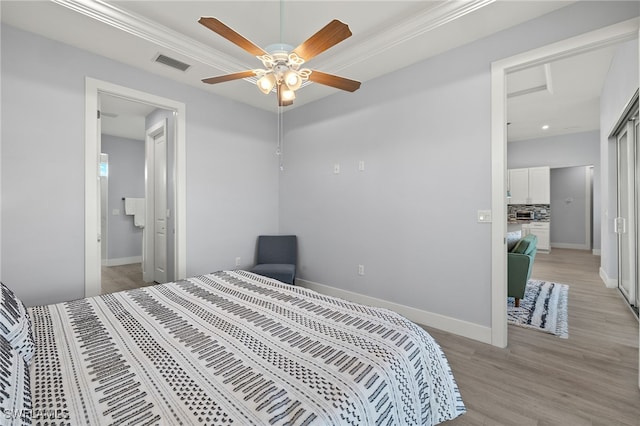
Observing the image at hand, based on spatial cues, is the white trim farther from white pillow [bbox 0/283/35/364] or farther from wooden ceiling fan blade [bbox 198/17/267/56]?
white pillow [bbox 0/283/35/364]

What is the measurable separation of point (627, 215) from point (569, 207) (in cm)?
491

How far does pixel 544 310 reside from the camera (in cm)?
322

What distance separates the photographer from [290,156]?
429 cm

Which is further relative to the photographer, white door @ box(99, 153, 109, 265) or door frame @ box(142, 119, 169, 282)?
white door @ box(99, 153, 109, 265)

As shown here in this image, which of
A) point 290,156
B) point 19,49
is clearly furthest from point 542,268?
point 19,49

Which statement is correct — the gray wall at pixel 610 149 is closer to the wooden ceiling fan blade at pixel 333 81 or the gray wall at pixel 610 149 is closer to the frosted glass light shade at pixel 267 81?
the wooden ceiling fan blade at pixel 333 81

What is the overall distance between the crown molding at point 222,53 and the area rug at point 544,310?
2.95 meters

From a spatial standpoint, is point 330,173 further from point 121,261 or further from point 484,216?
point 121,261

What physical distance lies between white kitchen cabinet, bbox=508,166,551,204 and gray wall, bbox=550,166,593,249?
3.79 feet

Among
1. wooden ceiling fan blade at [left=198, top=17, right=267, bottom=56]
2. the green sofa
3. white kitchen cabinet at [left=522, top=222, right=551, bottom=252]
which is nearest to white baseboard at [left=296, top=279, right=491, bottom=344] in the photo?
the green sofa

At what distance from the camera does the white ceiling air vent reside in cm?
278

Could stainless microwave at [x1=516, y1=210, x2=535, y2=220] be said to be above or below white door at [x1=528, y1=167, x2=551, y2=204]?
below

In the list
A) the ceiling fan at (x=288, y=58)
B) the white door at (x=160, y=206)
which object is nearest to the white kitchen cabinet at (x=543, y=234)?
the ceiling fan at (x=288, y=58)

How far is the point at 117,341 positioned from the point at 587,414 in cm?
263
